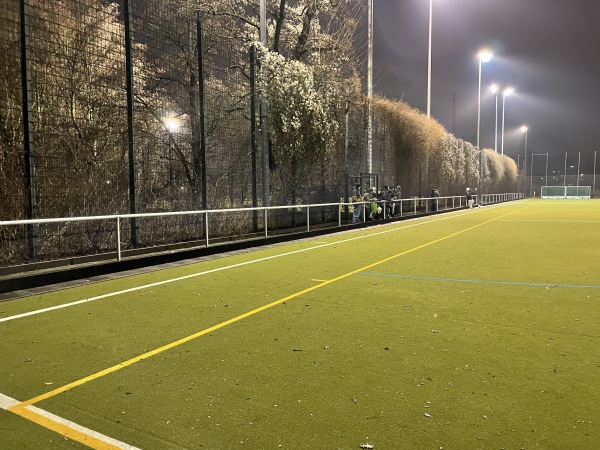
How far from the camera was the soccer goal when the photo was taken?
93.3 metres

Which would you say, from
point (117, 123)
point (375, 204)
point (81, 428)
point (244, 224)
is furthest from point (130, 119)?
point (375, 204)

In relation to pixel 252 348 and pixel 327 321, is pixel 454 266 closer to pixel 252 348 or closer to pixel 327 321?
pixel 327 321

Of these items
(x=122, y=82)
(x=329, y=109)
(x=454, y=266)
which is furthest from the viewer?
(x=329, y=109)

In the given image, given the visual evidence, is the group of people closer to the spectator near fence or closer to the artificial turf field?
the spectator near fence

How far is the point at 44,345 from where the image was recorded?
4.93 meters

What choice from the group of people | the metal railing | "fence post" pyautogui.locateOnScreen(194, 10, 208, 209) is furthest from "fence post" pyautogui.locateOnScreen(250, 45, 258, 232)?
the group of people

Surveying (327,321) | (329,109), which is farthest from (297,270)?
(329,109)

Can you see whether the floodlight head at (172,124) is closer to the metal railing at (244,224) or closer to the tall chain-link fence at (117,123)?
the tall chain-link fence at (117,123)

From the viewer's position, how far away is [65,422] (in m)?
3.27

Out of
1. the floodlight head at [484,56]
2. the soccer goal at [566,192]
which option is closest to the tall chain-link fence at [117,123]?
the floodlight head at [484,56]

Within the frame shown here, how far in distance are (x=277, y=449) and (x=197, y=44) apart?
43.7 feet

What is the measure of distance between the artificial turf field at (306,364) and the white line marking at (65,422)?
0.5 inches

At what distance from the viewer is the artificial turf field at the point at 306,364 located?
123 inches

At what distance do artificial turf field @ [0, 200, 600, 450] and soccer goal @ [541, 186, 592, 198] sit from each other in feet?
326
